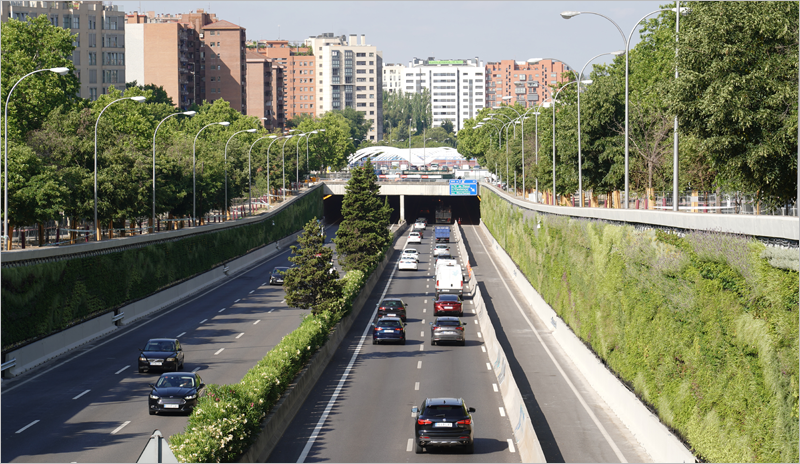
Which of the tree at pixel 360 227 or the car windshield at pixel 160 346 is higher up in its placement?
the tree at pixel 360 227

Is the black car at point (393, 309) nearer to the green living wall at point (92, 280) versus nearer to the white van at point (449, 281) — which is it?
the white van at point (449, 281)

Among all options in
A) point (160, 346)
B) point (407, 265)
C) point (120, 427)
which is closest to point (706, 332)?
point (120, 427)

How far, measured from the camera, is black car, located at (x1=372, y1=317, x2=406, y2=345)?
44969mm

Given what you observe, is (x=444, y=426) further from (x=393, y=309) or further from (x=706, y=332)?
(x=393, y=309)

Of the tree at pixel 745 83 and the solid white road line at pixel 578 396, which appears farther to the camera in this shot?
the tree at pixel 745 83

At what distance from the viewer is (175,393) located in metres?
28.8

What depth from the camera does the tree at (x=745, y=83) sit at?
29188 millimetres

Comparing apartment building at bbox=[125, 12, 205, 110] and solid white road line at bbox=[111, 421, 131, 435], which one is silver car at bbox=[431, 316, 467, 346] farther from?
apartment building at bbox=[125, 12, 205, 110]

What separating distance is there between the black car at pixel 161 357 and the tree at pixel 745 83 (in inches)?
884

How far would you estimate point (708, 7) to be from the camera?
3072cm

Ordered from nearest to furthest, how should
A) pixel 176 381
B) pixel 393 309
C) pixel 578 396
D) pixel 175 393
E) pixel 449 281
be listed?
pixel 175 393 < pixel 176 381 < pixel 578 396 < pixel 393 309 < pixel 449 281

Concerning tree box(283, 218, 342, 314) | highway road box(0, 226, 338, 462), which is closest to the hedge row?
highway road box(0, 226, 338, 462)

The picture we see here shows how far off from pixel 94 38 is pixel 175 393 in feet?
A: 479

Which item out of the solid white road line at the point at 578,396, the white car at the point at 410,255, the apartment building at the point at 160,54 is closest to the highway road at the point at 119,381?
the solid white road line at the point at 578,396
